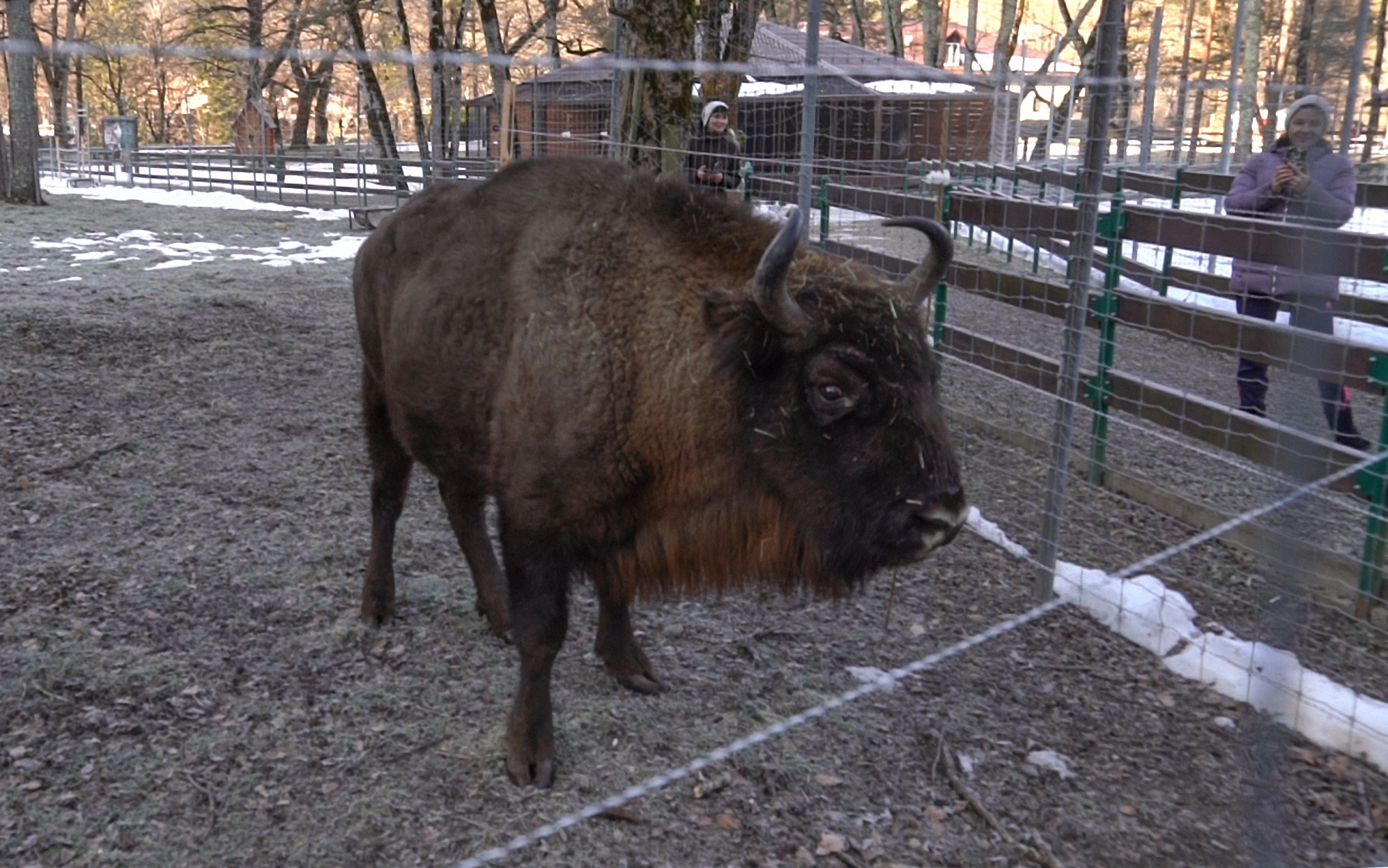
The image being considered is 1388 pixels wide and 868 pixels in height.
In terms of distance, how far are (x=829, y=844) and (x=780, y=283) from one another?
5.56 feet

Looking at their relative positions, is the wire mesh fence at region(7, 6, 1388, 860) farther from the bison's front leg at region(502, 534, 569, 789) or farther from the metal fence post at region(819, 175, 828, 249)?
the bison's front leg at region(502, 534, 569, 789)

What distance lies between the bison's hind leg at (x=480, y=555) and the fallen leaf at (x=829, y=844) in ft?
5.74

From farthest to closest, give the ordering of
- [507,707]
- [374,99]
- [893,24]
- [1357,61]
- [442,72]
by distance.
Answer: [893,24], [374,99], [442,72], [507,707], [1357,61]

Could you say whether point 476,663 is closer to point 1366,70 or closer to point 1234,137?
point 1366,70

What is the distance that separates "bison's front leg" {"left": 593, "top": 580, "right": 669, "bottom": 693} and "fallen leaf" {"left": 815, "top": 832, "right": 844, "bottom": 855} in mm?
1037

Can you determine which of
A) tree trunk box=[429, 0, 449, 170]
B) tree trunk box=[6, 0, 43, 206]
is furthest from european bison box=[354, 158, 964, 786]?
tree trunk box=[6, 0, 43, 206]

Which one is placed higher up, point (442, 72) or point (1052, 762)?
point (442, 72)

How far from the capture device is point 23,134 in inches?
865

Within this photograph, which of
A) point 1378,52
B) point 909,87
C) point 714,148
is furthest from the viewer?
point 909,87

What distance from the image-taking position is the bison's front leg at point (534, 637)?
151 inches

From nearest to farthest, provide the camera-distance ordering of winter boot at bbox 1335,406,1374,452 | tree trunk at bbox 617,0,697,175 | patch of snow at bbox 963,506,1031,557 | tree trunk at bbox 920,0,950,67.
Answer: patch of snow at bbox 963,506,1031,557
winter boot at bbox 1335,406,1374,452
tree trunk at bbox 617,0,697,175
tree trunk at bbox 920,0,950,67

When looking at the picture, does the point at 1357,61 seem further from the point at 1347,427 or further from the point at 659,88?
the point at 659,88

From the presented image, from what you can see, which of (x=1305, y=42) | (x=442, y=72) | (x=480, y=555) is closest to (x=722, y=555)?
(x=480, y=555)

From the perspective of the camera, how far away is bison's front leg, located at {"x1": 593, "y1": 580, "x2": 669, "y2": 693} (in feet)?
14.4
